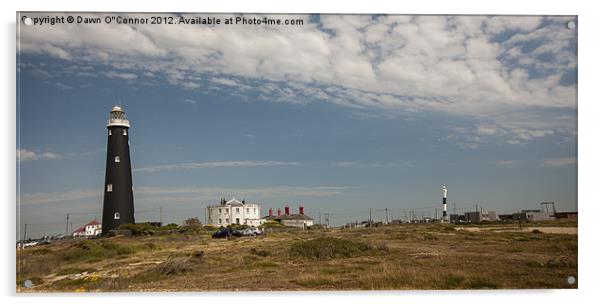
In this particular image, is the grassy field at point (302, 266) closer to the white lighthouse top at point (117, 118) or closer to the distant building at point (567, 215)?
the distant building at point (567, 215)

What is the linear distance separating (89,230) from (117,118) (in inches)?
124

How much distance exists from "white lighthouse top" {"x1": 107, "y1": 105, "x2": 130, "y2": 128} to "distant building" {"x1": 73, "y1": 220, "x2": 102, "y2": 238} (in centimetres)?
261

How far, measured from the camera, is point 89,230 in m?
12.0

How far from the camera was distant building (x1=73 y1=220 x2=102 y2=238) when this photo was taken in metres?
11.5

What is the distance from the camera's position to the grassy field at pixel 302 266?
8875mm

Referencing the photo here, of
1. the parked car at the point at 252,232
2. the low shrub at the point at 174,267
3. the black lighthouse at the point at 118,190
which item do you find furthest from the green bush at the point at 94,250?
the parked car at the point at 252,232

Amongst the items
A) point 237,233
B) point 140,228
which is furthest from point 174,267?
point 237,233

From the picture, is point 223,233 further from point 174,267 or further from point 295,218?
point 174,267

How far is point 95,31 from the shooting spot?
935 cm

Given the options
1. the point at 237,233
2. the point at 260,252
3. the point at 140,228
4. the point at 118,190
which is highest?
the point at 118,190

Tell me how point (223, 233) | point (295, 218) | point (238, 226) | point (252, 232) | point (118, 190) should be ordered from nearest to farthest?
point (118, 190) → point (295, 218) → point (223, 233) → point (252, 232) → point (238, 226)

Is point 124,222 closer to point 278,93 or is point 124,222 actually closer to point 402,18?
point 278,93

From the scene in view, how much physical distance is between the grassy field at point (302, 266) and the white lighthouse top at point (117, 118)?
3.20 meters

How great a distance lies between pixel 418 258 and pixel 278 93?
17.5 ft
